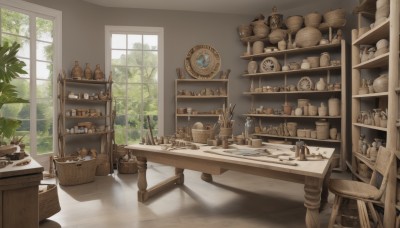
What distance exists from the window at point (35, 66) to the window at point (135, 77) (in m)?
1.05

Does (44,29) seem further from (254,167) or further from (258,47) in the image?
(254,167)

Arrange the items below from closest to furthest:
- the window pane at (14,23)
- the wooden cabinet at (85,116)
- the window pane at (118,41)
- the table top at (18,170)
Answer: the table top at (18,170) < the window pane at (14,23) < the wooden cabinet at (85,116) < the window pane at (118,41)

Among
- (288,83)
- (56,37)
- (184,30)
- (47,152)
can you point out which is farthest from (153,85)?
(288,83)

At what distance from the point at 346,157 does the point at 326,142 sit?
535mm

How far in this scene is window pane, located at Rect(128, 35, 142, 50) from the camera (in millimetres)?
5797

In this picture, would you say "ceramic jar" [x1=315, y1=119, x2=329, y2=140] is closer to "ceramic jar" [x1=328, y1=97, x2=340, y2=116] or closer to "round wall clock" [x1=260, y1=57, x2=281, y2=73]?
"ceramic jar" [x1=328, y1=97, x2=340, y2=116]

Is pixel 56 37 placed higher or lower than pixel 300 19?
lower

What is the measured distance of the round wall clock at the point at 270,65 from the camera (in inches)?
219

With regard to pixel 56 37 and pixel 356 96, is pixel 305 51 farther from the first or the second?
pixel 56 37

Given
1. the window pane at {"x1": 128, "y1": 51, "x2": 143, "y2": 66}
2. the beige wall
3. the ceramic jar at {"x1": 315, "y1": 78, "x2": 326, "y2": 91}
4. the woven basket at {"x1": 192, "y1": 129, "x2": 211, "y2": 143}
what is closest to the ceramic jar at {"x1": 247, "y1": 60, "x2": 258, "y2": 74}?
the beige wall

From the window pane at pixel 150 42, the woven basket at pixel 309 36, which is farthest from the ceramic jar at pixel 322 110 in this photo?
the window pane at pixel 150 42

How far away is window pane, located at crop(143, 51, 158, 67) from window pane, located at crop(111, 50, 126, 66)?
0.42 meters

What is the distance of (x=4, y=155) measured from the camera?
7.48 feet

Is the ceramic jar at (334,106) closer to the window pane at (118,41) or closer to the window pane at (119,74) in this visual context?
the window pane at (119,74)
